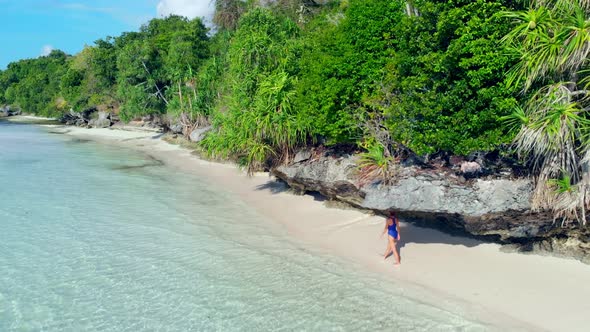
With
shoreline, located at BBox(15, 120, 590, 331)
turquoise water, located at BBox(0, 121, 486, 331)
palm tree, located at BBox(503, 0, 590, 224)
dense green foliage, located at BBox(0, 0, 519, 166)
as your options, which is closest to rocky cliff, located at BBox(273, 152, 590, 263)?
shoreline, located at BBox(15, 120, 590, 331)

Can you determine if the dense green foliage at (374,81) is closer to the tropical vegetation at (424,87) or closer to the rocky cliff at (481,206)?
the tropical vegetation at (424,87)

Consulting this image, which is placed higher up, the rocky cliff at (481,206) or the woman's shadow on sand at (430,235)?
the rocky cliff at (481,206)

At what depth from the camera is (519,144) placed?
298 inches

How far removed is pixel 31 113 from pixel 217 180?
74.4 m

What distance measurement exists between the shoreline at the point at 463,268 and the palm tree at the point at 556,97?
1.34 m

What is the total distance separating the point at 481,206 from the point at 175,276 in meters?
7.02

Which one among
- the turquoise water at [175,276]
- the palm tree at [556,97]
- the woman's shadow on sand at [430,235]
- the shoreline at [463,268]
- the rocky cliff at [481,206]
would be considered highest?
the palm tree at [556,97]

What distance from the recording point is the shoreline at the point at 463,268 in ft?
23.3

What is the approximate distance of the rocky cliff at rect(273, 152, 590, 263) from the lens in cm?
838

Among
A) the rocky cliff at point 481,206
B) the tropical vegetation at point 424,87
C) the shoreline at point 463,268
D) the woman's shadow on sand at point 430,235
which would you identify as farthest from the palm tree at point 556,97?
the woman's shadow on sand at point 430,235

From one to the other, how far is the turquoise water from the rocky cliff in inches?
77.2

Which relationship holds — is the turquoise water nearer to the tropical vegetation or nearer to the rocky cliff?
the rocky cliff

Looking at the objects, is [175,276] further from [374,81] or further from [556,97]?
[556,97]

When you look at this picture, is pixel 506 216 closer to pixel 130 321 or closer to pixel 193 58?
pixel 130 321
